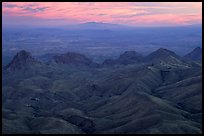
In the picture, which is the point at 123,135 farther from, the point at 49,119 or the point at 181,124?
the point at 49,119

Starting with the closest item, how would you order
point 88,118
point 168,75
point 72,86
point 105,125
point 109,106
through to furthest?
point 105,125, point 88,118, point 109,106, point 168,75, point 72,86

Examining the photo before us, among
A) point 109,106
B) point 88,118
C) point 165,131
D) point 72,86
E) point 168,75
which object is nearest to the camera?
point 165,131

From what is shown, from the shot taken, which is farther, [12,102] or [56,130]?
[12,102]

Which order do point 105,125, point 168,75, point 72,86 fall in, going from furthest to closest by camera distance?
point 72,86, point 168,75, point 105,125

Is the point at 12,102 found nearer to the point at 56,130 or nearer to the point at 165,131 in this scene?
the point at 56,130

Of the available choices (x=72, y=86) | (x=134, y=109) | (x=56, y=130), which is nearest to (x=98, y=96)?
(x=72, y=86)

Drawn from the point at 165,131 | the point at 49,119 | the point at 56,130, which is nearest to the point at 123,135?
the point at 165,131

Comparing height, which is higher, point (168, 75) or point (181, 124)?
point (168, 75)

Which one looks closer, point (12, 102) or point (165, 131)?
point (165, 131)

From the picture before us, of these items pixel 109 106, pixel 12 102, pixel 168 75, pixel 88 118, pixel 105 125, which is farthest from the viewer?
pixel 168 75
